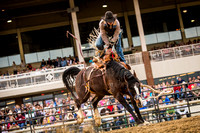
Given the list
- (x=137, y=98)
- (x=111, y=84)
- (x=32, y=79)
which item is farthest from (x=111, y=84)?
(x=32, y=79)

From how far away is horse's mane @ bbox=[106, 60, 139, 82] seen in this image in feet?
21.9

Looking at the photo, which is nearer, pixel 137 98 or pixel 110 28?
pixel 137 98

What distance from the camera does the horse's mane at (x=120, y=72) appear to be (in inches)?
262

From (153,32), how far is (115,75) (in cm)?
2269

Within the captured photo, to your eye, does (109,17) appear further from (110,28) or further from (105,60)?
(105,60)

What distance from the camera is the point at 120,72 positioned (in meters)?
6.92

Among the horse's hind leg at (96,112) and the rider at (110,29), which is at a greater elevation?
the rider at (110,29)

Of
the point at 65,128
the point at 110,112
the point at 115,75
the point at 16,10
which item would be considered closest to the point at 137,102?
the point at 115,75

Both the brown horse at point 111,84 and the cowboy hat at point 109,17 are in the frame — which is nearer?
the brown horse at point 111,84

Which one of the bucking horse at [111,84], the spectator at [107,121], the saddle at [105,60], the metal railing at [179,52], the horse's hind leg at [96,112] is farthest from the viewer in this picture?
the metal railing at [179,52]

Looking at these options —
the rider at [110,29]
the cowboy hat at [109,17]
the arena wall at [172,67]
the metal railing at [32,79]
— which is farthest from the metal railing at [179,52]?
the cowboy hat at [109,17]

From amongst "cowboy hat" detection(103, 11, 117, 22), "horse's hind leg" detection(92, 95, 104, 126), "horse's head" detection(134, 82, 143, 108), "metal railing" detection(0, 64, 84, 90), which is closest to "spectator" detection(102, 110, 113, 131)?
"horse's hind leg" detection(92, 95, 104, 126)

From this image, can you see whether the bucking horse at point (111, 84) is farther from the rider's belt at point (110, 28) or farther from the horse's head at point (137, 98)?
the rider's belt at point (110, 28)

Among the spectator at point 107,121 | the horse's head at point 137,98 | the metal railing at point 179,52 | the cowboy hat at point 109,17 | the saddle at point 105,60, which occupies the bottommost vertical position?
the spectator at point 107,121
